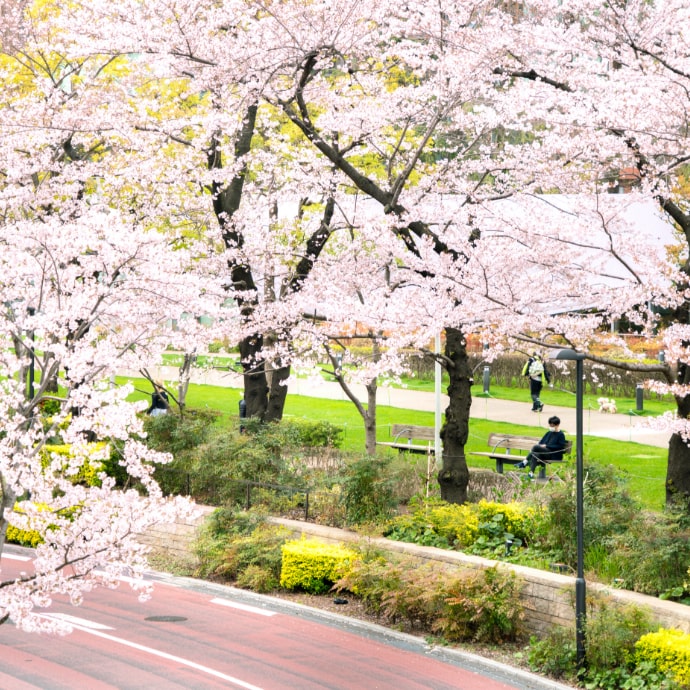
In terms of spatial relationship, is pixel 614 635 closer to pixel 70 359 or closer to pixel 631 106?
pixel 631 106

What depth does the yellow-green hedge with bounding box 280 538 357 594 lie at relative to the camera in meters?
15.2

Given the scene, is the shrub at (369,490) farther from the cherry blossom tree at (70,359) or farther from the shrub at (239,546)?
the cherry blossom tree at (70,359)

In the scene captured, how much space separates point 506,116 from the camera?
16562 mm

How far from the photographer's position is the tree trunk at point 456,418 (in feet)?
52.2

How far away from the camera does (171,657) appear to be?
1235cm

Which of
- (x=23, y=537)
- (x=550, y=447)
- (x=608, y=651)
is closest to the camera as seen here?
(x=608, y=651)

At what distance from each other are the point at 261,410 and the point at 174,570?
5.22 m

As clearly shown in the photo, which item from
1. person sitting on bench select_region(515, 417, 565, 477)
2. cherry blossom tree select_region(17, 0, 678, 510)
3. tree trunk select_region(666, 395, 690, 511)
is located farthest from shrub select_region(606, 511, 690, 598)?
person sitting on bench select_region(515, 417, 565, 477)

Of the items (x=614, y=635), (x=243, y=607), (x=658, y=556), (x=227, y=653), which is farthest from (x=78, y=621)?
(x=658, y=556)

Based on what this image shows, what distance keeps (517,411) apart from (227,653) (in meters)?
17.2

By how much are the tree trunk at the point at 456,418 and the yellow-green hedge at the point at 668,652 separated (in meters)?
5.37

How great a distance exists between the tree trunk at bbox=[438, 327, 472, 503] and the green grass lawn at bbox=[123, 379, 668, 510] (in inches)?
63.0

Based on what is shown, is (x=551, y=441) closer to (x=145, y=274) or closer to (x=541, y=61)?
(x=541, y=61)

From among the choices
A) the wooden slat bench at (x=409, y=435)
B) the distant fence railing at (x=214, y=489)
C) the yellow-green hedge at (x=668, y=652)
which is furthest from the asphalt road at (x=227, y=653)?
the wooden slat bench at (x=409, y=435)
